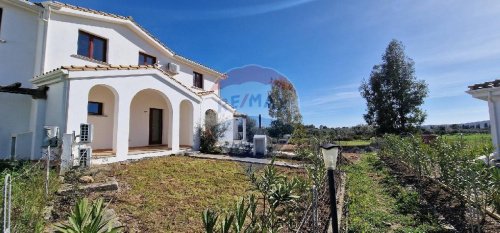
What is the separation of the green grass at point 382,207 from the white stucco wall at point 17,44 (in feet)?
48.9

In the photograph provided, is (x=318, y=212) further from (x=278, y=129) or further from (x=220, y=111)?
(x=278, y=129)

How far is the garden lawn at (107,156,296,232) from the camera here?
5.81 meters

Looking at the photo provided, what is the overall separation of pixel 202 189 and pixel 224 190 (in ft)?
2.40

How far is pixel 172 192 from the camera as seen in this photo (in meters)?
7.91

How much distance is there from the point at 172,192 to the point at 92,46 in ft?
35.7

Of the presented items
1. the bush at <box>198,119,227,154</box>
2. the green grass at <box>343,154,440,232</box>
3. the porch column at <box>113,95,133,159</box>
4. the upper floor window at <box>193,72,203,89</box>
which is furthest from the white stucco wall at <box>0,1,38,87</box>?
the green grass at <box>343,154,440,232</box>

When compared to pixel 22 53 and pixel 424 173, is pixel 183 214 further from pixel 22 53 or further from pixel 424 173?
pixel 22 53

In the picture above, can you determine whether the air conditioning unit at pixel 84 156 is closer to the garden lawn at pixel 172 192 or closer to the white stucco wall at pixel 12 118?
the garden lawn at pixel 172 192

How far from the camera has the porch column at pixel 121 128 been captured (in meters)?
11.8

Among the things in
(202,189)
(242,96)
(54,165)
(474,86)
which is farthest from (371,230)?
(242,96)

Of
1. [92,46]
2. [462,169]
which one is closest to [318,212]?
[462,169]

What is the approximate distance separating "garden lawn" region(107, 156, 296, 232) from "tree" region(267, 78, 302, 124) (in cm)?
2933

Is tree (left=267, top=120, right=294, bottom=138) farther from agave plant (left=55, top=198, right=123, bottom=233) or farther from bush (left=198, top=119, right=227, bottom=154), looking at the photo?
agave plant (left=55, top=198, right=123, bottom=233)

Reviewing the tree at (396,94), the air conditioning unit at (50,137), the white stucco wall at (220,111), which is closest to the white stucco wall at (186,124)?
the white stucco wall at (220,111)
